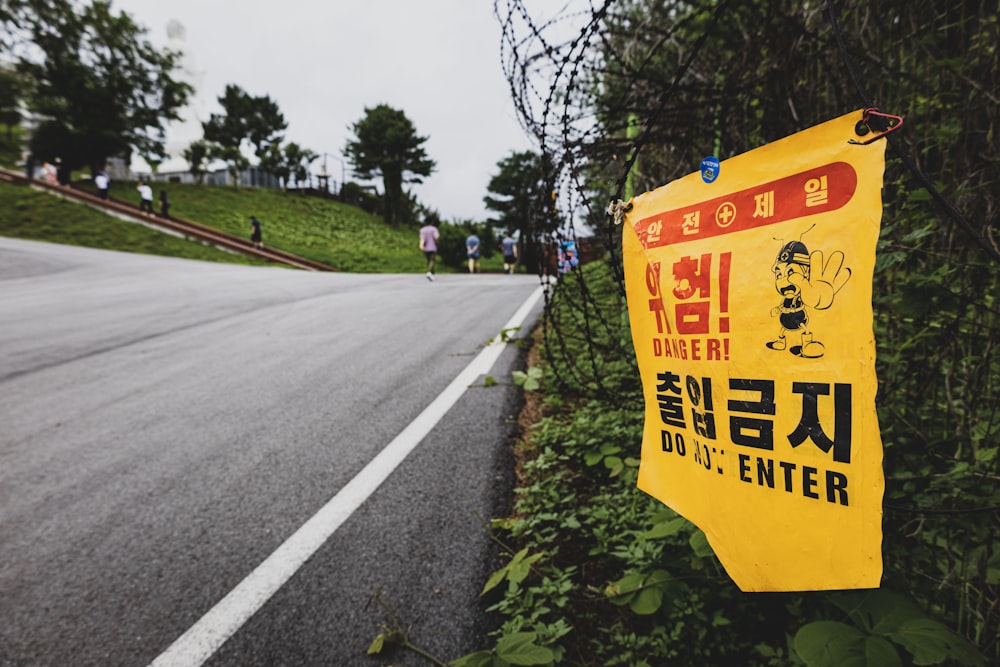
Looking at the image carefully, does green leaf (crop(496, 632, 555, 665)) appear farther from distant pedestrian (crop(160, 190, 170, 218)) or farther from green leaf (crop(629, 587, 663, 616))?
distant pedestrian (crop(160, 190, 170, 218))

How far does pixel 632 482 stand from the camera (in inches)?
94.0

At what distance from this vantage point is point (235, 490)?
2488mm

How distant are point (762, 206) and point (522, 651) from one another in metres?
1.35

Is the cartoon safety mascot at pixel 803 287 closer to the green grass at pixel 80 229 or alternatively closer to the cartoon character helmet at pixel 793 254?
the cartoon character helmet at pixel 793 254

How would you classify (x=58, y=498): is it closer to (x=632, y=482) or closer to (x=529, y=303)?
(x=632, y=482)

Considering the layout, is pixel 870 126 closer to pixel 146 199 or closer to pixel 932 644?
pixel 932 644

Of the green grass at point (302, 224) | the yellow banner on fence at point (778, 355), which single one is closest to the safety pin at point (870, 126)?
the yellow banner on fence at point (778, 355)

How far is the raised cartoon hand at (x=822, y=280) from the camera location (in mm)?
849

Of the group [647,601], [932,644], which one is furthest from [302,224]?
[932,644]

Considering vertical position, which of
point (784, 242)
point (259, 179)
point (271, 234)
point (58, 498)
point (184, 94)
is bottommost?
point (58, 498)

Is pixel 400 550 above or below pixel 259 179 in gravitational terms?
below

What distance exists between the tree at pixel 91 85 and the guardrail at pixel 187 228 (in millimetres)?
3337

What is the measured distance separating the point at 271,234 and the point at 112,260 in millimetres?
12056

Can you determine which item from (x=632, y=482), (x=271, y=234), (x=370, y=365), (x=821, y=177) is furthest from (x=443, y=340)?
(x=271, y=234)
